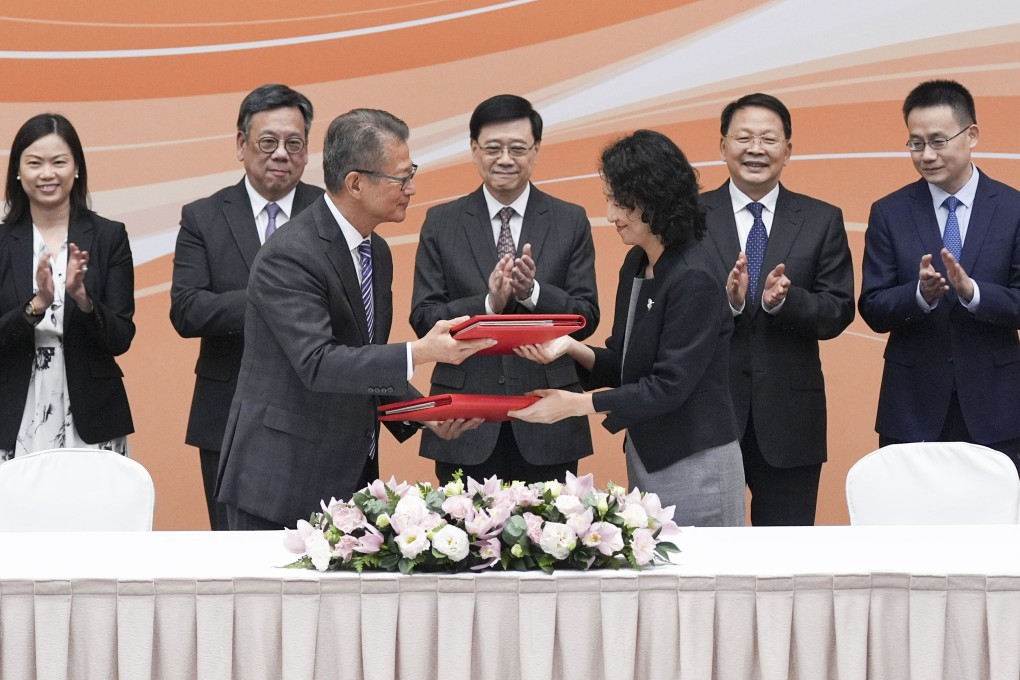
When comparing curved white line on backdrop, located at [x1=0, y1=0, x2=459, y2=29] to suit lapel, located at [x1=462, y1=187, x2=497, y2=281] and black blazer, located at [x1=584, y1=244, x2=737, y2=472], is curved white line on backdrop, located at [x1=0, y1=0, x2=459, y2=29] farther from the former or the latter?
black blazer, located at [x1=584, y1=244, x2=737, y2=472]

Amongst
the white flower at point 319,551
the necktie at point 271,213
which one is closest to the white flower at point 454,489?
the white flower at point 319,551

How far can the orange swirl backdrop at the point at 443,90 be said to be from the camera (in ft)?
17.1

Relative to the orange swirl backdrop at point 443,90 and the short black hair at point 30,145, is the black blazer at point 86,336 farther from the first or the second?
the orange swirl backdrop at point 443,90

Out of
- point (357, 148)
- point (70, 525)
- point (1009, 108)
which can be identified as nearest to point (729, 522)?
point (357, 148)

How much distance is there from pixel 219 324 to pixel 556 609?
76.8 inches

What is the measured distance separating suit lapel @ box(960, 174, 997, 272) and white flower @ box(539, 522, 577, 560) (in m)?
2.21

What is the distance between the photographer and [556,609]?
228 centimetres

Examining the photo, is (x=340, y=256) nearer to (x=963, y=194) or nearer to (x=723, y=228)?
(x=723, y=228)

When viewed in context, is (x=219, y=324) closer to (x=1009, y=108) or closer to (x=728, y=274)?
(x=728, y=274)

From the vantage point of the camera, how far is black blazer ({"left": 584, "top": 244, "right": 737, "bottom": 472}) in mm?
3014

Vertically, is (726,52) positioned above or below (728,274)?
above

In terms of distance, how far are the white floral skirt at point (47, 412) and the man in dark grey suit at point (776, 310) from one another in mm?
2157

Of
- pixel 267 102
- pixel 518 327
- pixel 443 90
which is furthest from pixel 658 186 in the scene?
pixel 443 90

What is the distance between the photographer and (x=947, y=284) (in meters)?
3.85
